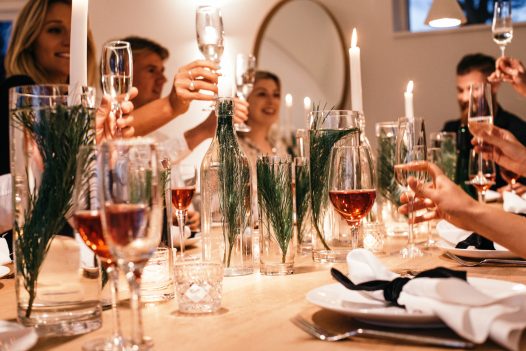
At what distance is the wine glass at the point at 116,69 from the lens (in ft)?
3.83

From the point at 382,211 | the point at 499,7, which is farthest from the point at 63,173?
the point at 499,7

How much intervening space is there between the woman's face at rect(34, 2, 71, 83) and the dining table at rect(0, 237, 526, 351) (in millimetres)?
2147

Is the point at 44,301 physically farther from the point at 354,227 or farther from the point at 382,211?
the point at 382,211

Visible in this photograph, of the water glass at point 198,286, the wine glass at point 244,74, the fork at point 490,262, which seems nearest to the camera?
the water glass at point 198,286

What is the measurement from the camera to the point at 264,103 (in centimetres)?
531

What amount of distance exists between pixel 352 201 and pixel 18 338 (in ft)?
2.19

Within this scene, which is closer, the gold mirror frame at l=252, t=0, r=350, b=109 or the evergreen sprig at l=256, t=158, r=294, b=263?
the evergreen sprig at l=256, t=158, r=294, b=263

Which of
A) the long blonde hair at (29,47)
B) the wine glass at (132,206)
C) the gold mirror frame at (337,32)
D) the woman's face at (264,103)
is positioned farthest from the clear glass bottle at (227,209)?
the woman's face at (264,103)

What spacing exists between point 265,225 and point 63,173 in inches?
18.1

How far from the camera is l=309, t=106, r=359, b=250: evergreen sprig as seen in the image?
1316 mm

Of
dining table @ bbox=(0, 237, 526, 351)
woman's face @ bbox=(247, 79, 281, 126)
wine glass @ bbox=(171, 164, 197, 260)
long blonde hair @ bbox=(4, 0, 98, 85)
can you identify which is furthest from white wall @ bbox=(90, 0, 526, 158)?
dining table @ bbox=(0, 237, 526, 351)

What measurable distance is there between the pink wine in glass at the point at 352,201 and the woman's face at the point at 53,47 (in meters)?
2.21

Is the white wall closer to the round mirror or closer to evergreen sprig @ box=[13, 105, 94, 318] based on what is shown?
the round mirror

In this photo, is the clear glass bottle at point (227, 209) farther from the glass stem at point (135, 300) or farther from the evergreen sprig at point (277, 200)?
the glass stem at point (135, 300)
